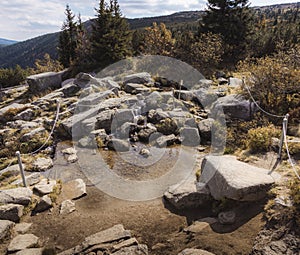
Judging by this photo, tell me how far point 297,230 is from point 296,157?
10.9 ft

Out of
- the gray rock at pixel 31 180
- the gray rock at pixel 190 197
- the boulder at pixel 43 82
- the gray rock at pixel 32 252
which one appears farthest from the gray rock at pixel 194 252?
the boulder at pixel 43 82

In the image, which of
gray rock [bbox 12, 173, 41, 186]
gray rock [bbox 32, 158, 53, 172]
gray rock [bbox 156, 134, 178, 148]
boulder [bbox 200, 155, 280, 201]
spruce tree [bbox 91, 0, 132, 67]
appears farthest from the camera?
spruce tree [bbox 91, 0, 132, 67]

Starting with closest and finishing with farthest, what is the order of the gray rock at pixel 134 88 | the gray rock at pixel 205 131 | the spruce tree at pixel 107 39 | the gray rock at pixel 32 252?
the gray rock at pixel 32 252 → the gray rock at pixel 205 131 → the gray rock at pixel 134 88 → the spruce tree at pixel 107 39

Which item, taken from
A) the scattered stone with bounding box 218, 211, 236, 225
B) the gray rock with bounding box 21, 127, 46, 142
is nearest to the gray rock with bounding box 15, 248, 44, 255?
the scattered stone with bounding box 218, 211, 236, 225

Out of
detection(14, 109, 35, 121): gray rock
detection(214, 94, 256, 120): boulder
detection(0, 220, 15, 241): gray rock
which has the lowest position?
detection(0, 220, 15, 241): gray rock

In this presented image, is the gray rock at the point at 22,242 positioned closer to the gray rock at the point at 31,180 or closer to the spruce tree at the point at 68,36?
the gray rock at the point at 31,180

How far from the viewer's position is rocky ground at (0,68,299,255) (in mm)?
5363

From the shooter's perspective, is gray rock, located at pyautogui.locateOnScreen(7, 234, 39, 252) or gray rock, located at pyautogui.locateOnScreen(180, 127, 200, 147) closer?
gray rock, located at pyautogui.locateOnScreen(7, 234, 39, 252)

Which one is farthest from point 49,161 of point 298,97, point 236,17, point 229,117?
point 236,17

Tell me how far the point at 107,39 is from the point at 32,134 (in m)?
10.0

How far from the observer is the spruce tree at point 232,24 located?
19359 millimetres

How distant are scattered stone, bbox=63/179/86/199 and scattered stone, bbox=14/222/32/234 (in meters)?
1.34

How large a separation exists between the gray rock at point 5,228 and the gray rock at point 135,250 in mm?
2642

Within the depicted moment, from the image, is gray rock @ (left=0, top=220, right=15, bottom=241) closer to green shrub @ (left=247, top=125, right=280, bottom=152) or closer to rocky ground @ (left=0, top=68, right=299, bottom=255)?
rocky ground @ (left=0, top=68, right=299, bottom=255)
